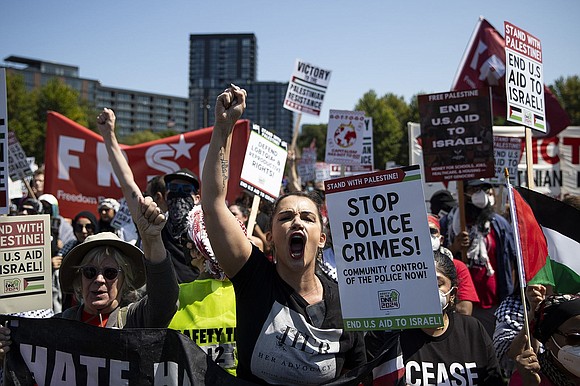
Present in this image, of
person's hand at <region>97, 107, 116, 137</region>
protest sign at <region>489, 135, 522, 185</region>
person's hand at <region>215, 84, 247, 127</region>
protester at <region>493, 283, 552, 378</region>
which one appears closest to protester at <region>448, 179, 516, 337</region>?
protester at <region>493, 283, 552, 378</region>

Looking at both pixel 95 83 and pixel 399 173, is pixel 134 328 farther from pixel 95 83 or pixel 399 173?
pixel 95 83

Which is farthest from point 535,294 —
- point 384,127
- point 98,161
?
point 384,127

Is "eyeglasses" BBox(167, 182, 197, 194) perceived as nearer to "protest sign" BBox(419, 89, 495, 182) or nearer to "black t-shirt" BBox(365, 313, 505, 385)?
"protest sign" BBox(419, 89, 495, 182)

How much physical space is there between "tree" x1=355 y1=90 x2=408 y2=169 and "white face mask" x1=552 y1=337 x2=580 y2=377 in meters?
56.0

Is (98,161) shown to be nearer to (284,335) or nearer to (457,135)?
(457,135)

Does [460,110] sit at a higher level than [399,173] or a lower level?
higher

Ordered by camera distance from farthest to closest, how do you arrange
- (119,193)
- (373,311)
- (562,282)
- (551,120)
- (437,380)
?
1. (119,193)
2. (551,120)
3. (562,282)
4. (437,380)
5. (373,311)

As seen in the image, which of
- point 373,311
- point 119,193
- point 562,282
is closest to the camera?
point 373,311

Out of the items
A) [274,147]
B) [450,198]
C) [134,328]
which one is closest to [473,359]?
[134,328]

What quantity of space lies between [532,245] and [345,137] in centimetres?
733

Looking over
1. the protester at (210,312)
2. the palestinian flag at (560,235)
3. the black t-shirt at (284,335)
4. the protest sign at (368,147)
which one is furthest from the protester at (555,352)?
the protest sign at (368,147)

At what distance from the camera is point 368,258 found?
2883 millimetres

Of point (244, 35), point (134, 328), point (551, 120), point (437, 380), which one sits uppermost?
point (244, 35)

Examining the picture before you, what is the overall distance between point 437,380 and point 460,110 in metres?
3.64
